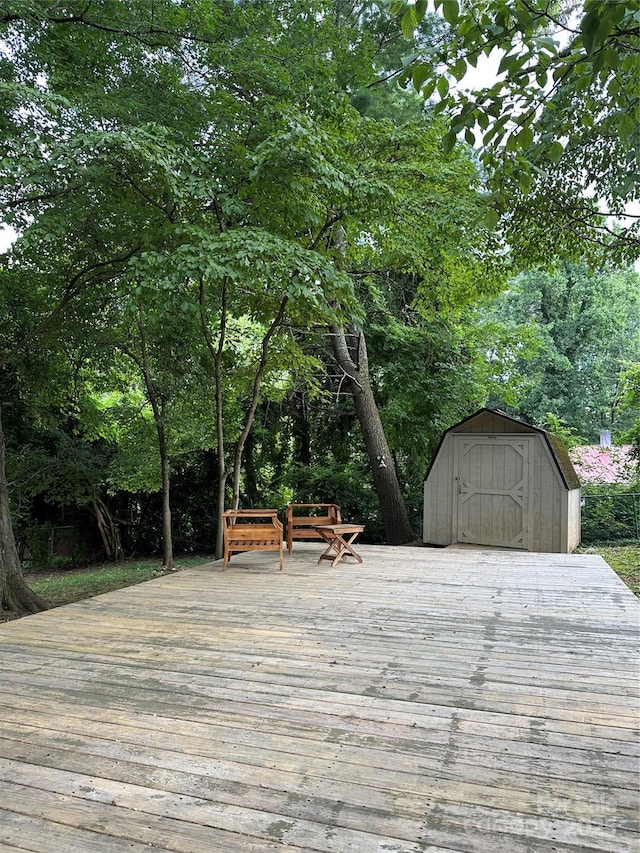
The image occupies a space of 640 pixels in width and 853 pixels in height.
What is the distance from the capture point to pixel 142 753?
2.32 metres

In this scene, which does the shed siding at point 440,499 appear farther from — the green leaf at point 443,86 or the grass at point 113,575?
the green leaf at point 443,86

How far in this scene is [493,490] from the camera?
28.0 feet

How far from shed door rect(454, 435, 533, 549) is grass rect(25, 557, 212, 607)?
4.51 m

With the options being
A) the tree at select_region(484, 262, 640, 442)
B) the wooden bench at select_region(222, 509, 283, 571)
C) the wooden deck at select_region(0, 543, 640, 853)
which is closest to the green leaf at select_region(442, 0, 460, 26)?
the wooden deck at select_region(0, 543, 640, 853)

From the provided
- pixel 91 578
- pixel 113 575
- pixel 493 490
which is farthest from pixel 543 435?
pixel 91 578

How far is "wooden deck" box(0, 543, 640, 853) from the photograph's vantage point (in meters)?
1.85

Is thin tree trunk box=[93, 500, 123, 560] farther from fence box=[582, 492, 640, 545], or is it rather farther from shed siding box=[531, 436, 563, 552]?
fence box=[582, 492, 640, 545]

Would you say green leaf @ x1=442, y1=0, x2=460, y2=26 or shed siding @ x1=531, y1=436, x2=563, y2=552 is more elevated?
green leaf @ x1=442, y1=0, x2=460, y2=26

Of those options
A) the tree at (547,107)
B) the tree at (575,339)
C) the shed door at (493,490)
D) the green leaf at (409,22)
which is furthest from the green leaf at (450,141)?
the tree at (575,339)

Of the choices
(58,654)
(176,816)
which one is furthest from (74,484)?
(176,816)

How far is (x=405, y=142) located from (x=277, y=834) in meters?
8.23

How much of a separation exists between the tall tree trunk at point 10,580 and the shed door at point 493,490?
18.8ft

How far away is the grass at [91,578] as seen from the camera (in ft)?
27.1

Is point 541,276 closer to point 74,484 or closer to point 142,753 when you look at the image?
point 74,484
